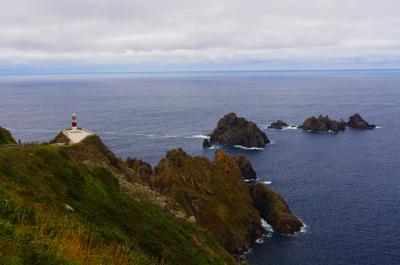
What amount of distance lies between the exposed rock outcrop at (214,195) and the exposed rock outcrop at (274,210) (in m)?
2.57

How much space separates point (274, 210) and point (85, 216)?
66118mm

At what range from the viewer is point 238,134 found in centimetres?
16775

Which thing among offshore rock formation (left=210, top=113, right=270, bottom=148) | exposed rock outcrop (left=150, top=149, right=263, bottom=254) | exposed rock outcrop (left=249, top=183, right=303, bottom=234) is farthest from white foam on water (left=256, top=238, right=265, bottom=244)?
offshore rock formation (left=210, top=113, right=270, bottom=148)

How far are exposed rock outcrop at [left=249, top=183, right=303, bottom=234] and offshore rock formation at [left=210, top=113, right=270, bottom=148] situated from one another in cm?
6671

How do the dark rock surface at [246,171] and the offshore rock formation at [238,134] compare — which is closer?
the dark rock surface at [246,171]

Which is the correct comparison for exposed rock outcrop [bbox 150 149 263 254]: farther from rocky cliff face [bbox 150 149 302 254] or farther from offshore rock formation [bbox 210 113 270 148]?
offshore rock formation [bbox 210 113 270 148]

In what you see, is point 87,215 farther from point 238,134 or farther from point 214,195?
point 238,134

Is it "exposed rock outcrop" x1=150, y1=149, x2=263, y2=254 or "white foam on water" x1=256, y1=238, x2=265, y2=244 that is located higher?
"exposed rock outcrop" x1=150, y1=149, x2=263, y2=254

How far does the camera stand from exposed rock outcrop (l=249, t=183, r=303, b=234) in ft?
287

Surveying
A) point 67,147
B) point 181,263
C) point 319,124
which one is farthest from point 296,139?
point 181,263

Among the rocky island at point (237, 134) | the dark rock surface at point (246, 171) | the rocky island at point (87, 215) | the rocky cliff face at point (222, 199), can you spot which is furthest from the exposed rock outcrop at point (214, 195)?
the rocky island at point (237, 134)

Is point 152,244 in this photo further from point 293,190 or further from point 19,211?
point 293,190

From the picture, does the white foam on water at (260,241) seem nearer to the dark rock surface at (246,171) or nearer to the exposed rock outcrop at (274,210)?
the exposed rock outcrop at (274,210)

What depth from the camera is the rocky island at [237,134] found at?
6452 inches
